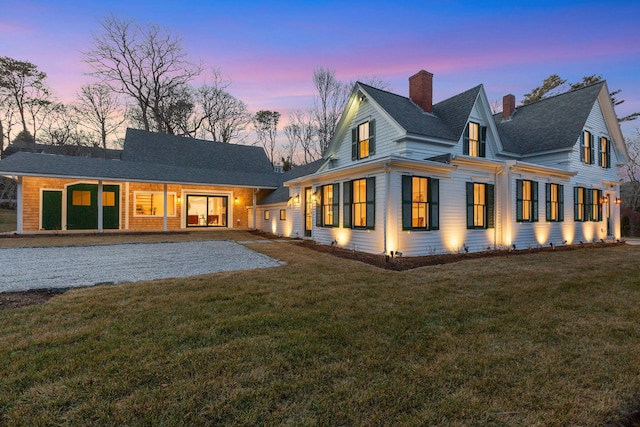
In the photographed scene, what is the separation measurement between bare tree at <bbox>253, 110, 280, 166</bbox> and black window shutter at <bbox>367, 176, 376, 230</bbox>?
1000 inches

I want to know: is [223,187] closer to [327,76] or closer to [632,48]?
[327,76]

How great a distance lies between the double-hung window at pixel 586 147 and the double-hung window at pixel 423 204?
9.93 meters

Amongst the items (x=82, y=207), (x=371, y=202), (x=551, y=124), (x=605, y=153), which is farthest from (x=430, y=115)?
(x=82, y=207)

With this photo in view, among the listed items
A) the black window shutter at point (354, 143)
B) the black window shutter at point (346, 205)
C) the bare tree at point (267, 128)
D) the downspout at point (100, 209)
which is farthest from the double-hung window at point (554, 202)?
the bare tree at point (267, 128)

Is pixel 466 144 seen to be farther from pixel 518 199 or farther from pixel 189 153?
pixel 189 153

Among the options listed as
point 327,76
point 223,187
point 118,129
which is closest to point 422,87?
point 223,187

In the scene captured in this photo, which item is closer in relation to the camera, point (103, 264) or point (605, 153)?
point (103, 264)

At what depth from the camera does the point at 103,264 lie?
710cm

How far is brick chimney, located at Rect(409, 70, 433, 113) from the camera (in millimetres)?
12484

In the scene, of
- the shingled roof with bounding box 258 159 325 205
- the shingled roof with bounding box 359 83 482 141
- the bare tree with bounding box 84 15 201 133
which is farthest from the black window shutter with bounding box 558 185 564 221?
the bare tree with bounding box 84 15 201 133

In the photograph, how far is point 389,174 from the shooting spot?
8.72 metres

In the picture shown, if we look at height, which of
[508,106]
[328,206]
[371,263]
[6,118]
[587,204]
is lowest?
[371,263]

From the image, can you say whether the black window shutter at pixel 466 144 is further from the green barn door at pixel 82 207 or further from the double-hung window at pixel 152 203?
the green barn door at pixel 82 207

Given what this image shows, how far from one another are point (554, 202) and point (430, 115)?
259 inches
